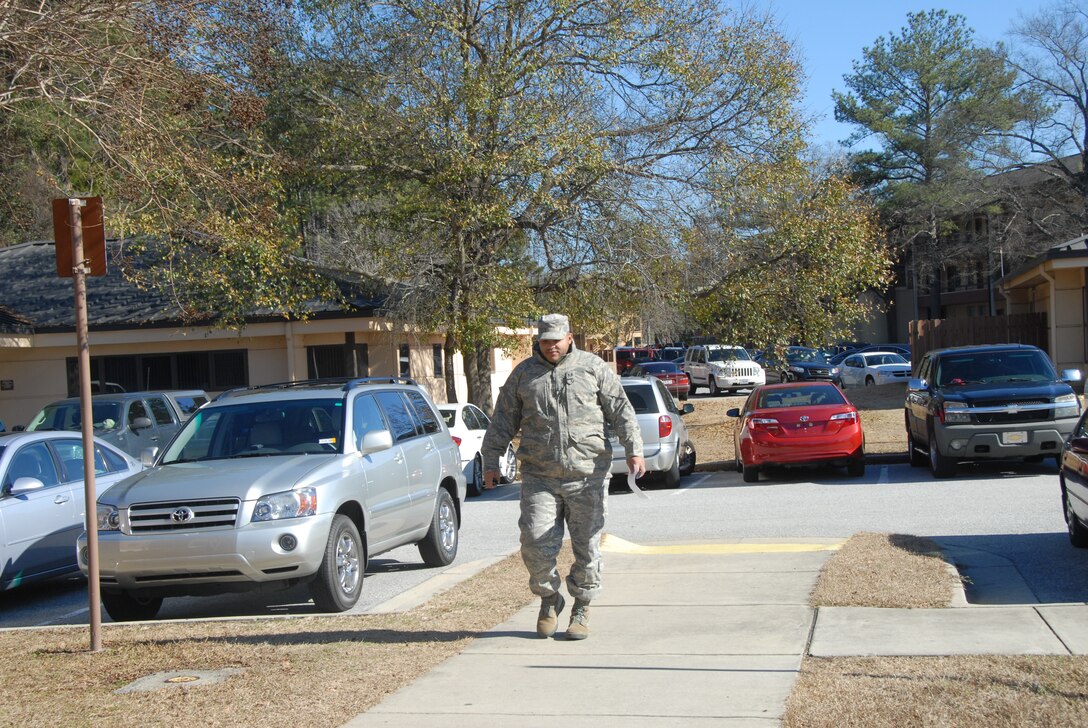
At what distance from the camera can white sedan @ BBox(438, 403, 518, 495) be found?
17422 mm

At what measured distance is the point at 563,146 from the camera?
63.5ft

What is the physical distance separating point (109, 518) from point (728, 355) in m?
32.7

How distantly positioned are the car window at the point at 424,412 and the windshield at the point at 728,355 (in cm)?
2882

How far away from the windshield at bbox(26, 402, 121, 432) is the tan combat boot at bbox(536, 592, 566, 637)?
13078 millimetres

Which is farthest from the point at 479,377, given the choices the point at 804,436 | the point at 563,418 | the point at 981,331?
the point at 563,418

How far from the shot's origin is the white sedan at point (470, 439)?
17422 mm

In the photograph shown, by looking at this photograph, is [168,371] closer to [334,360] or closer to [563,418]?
[334,360]

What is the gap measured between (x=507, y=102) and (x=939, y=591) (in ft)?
46.3

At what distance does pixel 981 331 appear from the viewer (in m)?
30.0

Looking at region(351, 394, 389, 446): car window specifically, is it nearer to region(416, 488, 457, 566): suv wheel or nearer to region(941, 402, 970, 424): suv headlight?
region(416, 488, 457, 566): suv wheel

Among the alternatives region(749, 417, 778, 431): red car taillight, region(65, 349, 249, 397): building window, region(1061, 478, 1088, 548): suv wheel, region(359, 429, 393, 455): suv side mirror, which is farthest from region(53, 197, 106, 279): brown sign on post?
region(65, 349, 249, 397): building window

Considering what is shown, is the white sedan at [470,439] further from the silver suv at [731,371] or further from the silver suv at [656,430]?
the silver suv at [731,371]

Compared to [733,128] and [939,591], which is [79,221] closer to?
[939,591]

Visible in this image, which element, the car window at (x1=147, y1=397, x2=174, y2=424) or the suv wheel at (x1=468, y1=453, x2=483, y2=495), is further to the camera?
the car window at (x1=147, y1=397, x2=174, y2=424)
